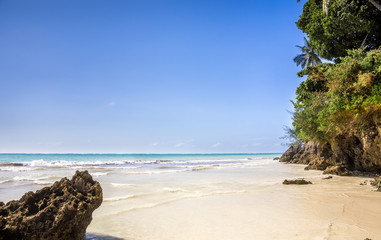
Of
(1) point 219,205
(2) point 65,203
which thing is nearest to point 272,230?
(1) point 219,205

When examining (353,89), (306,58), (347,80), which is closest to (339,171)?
(353,89)

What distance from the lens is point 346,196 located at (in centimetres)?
757

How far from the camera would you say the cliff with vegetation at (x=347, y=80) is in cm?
989

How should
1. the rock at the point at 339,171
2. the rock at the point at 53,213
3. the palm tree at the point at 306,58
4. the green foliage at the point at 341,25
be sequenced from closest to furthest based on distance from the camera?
the rock at the point at 53,213 → the green foliage at the point at 341,25 → the rock at the point at 339,171 → the palm tree at the point at 306,58

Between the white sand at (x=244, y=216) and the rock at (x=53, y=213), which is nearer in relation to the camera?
the rock at (x=53, y=213)

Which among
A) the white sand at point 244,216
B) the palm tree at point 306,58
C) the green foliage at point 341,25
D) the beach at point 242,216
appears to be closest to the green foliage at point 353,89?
the green foliage at point 341,25

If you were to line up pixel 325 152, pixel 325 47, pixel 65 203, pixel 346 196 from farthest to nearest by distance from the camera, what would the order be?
pixel 325 152 → pixel 325 47 → pixel 346 196 → pixel 65 203

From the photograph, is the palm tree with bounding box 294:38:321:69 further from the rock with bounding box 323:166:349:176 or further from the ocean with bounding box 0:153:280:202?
the rock with bounding box 323:166:349:176

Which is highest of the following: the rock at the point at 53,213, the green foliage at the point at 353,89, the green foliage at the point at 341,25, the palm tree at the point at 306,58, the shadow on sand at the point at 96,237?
the palm tree at the point at 306,58

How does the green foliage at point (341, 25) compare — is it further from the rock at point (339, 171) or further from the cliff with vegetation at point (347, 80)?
the rock at point (339, 171)

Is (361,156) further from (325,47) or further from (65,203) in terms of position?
(65,203)

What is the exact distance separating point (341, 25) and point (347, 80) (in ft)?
12.9

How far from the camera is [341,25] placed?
40.3 ft

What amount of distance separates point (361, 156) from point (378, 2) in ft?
30.0
